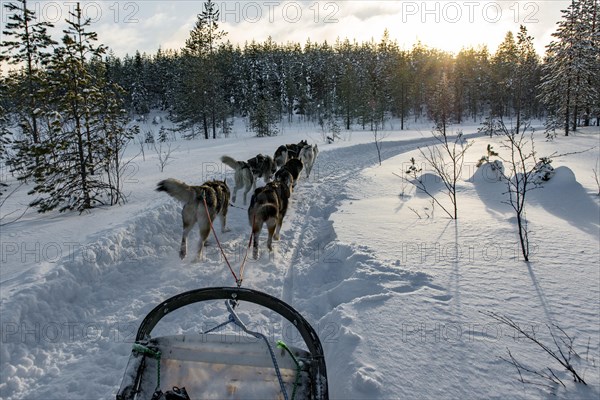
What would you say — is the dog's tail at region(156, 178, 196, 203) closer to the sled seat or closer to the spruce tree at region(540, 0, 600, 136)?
the sled seat

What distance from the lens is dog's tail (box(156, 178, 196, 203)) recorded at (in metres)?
4.94

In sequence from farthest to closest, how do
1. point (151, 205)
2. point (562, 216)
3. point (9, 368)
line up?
point (151, 205) → point (562, 216) → point (9, 368)

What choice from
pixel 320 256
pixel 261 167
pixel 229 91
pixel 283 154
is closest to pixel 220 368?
pixel 320 256

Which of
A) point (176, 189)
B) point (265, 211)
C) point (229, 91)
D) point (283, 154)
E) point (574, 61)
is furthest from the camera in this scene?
point (229, 91)

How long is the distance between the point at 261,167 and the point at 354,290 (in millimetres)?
7175

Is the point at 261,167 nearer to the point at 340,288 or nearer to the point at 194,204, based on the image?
the point at 194,204

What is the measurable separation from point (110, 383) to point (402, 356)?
233 cm

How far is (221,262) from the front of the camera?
546 centimetres

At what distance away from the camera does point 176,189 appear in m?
5.05

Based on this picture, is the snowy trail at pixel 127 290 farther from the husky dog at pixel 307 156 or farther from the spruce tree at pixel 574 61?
the spruce tree at pixel 574 61

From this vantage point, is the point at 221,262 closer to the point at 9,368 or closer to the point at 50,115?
the point at 9,368

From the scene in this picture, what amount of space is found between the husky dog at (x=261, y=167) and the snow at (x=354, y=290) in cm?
338

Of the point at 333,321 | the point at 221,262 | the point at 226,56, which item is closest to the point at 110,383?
the point at 333,321

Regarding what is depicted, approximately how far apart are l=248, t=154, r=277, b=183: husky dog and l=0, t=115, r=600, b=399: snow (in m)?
3.38
